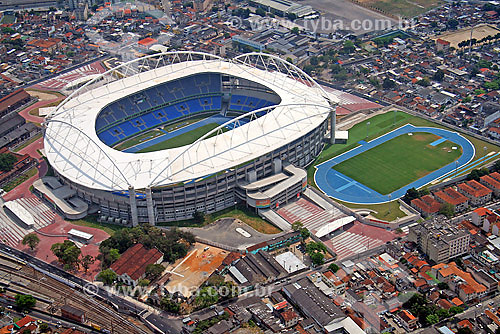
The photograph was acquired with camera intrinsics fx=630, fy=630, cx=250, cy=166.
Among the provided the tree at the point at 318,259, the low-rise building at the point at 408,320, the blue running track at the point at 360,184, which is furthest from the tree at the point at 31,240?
the low-rise building at the point at 408,320

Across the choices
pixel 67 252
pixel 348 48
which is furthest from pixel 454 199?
pixel 348 48

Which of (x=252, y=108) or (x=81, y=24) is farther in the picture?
(x=81, y=24)

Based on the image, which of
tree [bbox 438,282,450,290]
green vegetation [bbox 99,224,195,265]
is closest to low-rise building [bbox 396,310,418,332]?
tree [bbox 438,282,450,290]

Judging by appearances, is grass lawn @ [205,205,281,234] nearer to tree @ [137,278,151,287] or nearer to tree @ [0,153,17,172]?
tree @ [137,278,151,287]

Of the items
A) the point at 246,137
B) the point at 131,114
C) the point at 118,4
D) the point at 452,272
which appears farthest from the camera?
the point at 118,4

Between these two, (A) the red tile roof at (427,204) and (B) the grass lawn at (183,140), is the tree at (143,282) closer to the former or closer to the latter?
(B) the grass lawn at (183,140)

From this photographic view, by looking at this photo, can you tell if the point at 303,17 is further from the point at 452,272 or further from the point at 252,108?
the point at 452,272

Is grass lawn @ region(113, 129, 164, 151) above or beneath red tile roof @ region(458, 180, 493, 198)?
above

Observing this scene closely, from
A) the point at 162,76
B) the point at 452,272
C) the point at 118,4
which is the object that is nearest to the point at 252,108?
the point at 162,76

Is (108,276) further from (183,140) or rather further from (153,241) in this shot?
(183,140)
